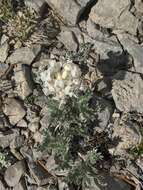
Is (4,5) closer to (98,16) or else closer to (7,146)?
(98,16)

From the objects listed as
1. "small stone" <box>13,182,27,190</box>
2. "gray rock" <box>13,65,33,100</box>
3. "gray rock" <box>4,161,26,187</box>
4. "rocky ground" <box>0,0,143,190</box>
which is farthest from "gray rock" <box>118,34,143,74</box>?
"small stone" <box>13,182,27,190</box>

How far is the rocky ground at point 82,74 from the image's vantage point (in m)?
6.05

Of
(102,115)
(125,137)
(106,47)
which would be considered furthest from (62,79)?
(106,47)

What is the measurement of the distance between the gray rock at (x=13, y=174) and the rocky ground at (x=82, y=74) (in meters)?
0.01

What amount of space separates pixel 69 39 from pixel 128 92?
1.05 meters

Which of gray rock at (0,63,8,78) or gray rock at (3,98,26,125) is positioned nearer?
gray rock at (3,98,26,125)

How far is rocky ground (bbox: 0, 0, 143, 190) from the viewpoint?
605 centimetres

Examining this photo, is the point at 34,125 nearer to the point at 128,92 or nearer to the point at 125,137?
the point at 125,137

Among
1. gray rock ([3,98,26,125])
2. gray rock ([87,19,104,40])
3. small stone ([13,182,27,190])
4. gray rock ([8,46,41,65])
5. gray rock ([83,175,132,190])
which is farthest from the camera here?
gray rock ([87,19,104,40])

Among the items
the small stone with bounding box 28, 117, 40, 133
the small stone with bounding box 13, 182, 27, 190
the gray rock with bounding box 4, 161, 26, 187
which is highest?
the small stone with bounding box 28, 117, 40, 133

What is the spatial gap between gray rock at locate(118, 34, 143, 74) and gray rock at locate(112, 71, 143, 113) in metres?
0.13

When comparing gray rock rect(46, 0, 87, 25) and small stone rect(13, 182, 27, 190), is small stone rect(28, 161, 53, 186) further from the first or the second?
gray rock rect(46, 0, 87, 25)

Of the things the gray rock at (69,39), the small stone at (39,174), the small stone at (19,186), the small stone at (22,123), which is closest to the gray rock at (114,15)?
the gray rock at (69,39)

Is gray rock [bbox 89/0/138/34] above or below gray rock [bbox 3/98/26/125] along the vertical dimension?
above
